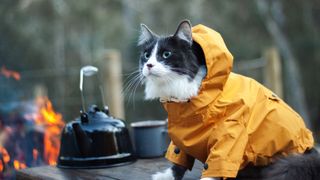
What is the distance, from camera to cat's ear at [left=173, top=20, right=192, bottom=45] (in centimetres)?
153

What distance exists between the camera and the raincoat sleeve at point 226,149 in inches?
56.6

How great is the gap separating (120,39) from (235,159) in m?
10.0

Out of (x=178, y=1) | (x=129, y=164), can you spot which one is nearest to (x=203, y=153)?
(x=129, y=164)

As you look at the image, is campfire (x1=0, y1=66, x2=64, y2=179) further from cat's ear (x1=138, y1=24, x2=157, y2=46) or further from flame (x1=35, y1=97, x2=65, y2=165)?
cat's ear (x1=138, y1=24, x2=157, y2=46)

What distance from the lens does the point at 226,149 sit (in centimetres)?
145

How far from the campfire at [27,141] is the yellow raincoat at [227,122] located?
49.9 inches

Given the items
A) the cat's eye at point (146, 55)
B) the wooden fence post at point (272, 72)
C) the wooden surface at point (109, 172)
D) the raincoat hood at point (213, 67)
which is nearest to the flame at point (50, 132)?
the wooden surface at point (109, 172)

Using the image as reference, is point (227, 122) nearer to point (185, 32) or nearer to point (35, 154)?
point (185, 32)

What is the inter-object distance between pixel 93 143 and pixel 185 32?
719 millimetres

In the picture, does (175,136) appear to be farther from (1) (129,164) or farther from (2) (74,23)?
(2) (74,23)

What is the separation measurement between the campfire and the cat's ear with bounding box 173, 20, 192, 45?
1353mm

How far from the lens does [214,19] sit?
400 inches

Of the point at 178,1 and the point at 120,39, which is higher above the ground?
the point at 178,1

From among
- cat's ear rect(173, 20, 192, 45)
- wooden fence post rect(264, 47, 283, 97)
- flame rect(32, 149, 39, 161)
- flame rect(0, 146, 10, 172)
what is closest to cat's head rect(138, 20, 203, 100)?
cat's ear rect(173, 20, 192, 45)
